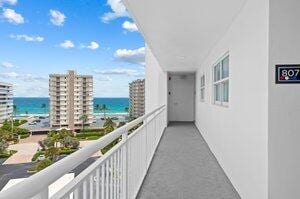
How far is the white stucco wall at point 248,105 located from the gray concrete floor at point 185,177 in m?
0.21

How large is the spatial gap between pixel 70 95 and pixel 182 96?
1802cm

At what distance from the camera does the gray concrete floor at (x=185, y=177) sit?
3.04m

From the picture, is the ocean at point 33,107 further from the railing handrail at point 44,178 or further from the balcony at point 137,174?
the railing handrail at point 44,178

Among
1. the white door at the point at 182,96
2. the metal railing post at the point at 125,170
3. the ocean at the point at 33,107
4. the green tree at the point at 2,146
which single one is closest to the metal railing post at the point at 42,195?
the metal railing post at the point at 125,170

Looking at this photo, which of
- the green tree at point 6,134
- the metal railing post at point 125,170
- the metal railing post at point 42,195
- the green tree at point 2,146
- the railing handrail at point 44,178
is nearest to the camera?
the railing handrail at point 44,178

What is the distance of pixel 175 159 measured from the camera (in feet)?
15.5

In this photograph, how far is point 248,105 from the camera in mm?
2551

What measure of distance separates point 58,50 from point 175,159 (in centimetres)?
7014

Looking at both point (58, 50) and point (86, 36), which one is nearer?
point (58, 50)

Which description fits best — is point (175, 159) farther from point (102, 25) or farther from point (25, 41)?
point (102, 25)

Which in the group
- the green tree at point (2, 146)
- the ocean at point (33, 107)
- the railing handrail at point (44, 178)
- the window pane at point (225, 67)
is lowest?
the green tree at point (2, 146)
